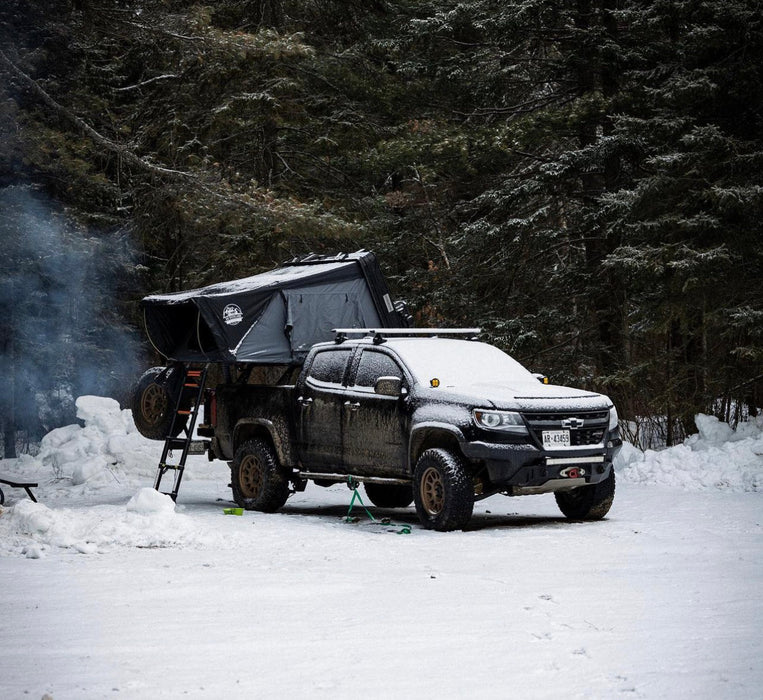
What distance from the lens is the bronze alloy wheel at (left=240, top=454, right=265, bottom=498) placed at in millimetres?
14812

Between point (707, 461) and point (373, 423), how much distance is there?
221 inches

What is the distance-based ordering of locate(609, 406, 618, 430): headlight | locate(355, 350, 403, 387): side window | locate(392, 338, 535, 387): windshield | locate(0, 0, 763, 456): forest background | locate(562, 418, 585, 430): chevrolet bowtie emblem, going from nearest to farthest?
1. locate(562, 418, 585, 430): chevrolet bowtie emblem
2. locate(609, 406, 618, 430): headlight
3. locate(392, 338, 535, 387): windshield
4. locate(355, 350, 403, 387): side window
5. locate(0, 0, 763, 456): forest background

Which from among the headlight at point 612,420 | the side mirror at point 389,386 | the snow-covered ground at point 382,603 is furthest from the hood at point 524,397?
the snow-covered ground at point 382,603

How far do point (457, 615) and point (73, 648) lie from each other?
240cm

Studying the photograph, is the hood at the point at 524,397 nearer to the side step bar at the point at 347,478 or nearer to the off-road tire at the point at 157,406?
the side step bar at the point at 347,478

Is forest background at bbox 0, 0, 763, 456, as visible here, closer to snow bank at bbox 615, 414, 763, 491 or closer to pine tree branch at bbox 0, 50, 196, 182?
pine tree branch at bbox 0, 50, 196, 182

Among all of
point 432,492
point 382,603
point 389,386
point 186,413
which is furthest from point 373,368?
point 382,603

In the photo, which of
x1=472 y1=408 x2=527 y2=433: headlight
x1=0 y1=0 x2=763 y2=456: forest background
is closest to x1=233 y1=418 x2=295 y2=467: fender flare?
x1=472 y1=408 x2=527 y2=433: headlight

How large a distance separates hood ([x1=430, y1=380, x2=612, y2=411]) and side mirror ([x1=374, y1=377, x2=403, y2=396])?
16.6 inches

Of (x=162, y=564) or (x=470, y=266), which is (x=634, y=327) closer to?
(x=470, y=266)

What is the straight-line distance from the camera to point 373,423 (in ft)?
44.0

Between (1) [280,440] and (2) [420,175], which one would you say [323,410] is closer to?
(1) [280,440]

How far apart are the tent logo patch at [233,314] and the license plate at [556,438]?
15.7 ft

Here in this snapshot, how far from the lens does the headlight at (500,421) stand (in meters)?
12.1
